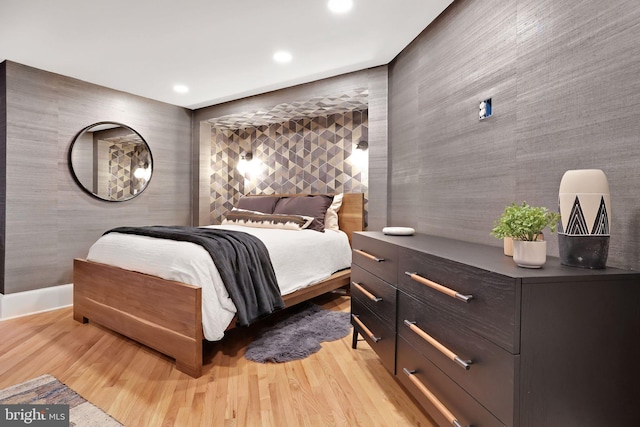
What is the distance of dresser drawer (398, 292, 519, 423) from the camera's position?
3.46ft

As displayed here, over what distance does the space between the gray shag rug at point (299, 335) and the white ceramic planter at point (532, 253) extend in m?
1.64

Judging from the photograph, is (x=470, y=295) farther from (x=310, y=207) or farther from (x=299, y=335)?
(x=310, y=207)

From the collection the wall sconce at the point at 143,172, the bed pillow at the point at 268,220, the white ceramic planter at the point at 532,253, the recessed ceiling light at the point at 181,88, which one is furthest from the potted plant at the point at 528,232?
the wall sconce at the point at 143,172

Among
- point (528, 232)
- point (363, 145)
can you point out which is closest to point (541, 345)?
point (528, 232)

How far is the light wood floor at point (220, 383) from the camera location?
1691 millimetres

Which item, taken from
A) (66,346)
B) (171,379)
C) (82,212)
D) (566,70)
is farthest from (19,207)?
(566,70)

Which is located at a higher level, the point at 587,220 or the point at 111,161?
the point at 111,161

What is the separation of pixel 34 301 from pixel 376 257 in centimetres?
334

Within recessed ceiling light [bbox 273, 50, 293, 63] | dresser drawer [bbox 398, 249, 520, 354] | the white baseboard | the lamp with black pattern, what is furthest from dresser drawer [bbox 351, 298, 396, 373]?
the white baseboard

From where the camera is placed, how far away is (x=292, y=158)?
15.0 ft

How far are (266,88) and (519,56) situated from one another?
2798 mm

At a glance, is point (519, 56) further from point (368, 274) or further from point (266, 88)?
point (266, 88)

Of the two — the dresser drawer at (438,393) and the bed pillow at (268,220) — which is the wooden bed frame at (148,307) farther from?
the dresser drawer at (438,393)

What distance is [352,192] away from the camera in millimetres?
4098
